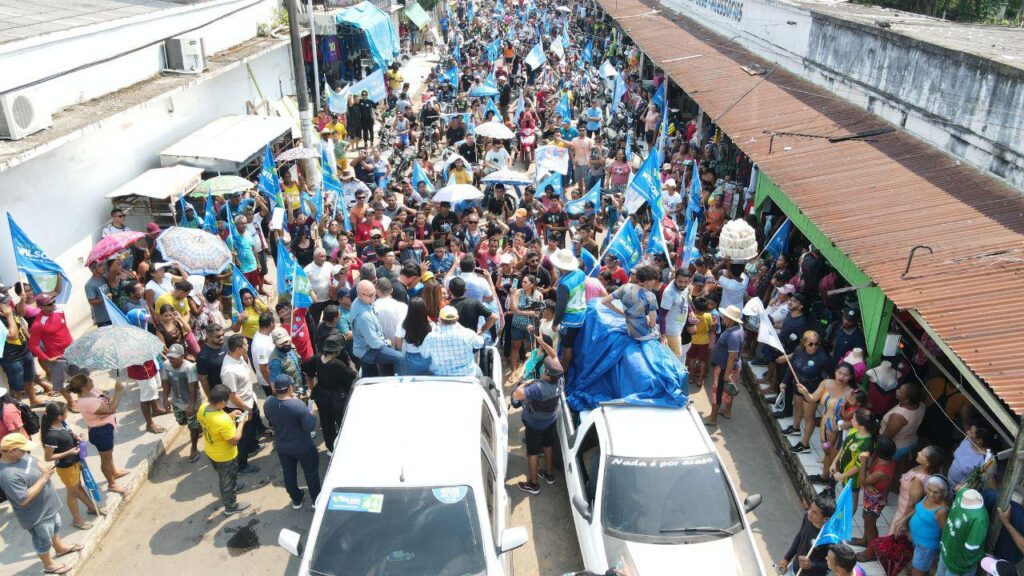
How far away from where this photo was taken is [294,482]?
7.14 meters

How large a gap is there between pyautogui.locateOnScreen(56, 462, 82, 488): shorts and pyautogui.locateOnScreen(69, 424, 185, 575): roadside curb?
54 cm

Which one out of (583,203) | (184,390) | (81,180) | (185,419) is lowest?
(185,419)

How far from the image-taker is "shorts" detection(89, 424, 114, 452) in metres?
6.95

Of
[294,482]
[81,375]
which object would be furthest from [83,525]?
[294,482]

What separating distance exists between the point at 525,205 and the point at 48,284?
22.3 feet

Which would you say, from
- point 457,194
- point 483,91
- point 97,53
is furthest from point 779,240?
point 483,91

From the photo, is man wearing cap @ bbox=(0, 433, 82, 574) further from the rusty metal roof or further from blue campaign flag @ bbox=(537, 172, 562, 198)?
blue campaign flag @ bbox=(537, 172, 562, 198)

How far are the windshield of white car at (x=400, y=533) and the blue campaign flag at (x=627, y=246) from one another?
5348 millimetres

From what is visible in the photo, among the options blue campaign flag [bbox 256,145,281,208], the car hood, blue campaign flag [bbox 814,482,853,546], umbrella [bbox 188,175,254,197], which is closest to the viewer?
blue campaign flag [bbox 814,482,853,546]

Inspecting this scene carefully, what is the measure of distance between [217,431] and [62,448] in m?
1.24

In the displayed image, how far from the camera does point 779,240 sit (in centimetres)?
1088

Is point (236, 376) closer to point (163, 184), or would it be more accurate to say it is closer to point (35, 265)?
point (35, 265)

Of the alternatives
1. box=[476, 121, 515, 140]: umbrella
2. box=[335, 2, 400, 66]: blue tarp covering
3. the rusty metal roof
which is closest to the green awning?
box=[335, 2, 400, 66]: blue tarp covering

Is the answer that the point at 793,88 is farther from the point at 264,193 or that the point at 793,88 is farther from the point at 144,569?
the point at 144,569
